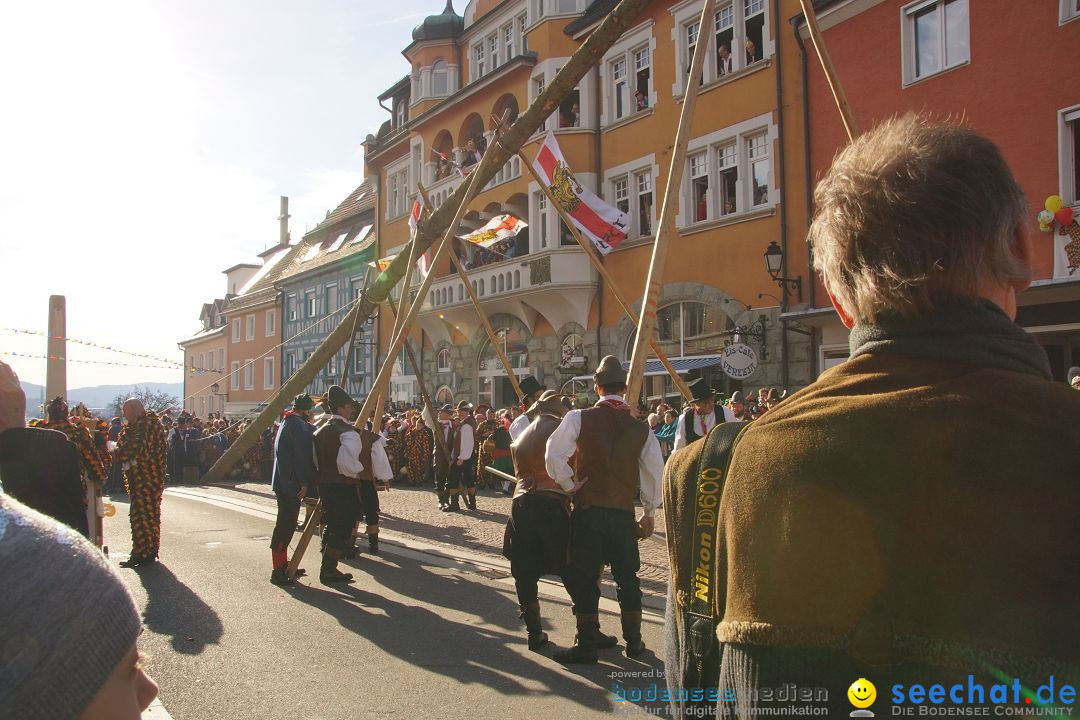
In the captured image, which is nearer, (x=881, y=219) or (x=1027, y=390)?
(x=1027, y=390)

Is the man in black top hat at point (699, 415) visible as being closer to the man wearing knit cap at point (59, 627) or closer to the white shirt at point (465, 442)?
the white shirt at point (465, 442)

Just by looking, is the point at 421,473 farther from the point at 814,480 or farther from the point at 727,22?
the point at 814,480

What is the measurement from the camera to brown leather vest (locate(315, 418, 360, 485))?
8.77 metres

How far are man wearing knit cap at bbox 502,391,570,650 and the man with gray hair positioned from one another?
4.38m

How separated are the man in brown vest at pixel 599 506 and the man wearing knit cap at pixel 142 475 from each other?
605 centimetres

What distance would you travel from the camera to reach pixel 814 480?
127cm

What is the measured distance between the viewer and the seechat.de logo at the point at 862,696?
124 centimetres

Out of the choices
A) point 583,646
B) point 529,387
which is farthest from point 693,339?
point 583,646

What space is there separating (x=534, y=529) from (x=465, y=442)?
885cm

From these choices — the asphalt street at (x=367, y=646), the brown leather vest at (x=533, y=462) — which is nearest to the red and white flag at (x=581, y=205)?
the asphalt street at (x=367, y=646)

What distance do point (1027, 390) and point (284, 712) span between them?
14.9 ft

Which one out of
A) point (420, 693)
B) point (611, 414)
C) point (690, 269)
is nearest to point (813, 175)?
point (690, 269)

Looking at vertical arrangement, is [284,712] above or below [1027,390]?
below

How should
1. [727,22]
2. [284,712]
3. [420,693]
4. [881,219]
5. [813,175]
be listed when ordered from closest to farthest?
[881,219] < [284,712] < [420,693] < [813,175] < [727,22]
